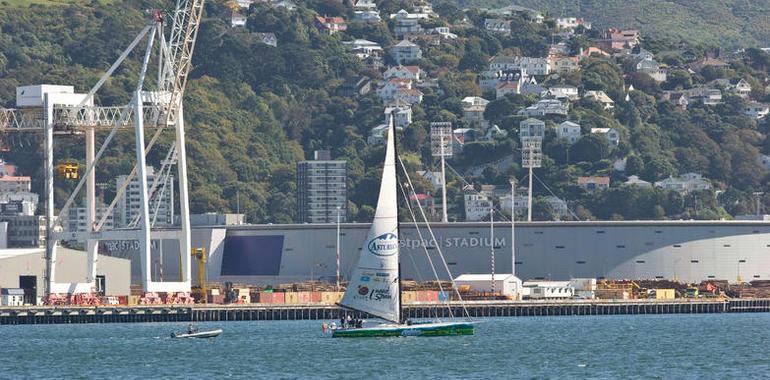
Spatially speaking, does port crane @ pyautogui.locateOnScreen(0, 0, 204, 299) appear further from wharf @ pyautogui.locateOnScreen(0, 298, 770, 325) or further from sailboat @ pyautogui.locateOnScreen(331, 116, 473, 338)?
sailboat @ pyautogui.locateOnScreen(331, 116, 473, 338)

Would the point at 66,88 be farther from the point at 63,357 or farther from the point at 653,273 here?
the point at 653,273

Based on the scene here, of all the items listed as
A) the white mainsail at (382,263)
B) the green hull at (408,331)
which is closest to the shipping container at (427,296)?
the green hull at (408,331)

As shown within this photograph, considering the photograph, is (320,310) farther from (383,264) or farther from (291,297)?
(383,264)

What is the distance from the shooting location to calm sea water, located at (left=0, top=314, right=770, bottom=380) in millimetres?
89938

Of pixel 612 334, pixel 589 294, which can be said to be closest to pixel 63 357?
pixel 612 334

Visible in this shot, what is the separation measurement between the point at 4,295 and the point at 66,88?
14463 millimetres

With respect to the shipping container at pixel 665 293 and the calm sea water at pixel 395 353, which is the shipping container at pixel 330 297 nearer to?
the calm sea water at pixel 395 353

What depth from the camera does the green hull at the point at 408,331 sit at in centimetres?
10156

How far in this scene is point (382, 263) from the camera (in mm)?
99625

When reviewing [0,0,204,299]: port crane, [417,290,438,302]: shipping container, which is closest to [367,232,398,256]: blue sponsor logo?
[0,0,204,299]: port crane

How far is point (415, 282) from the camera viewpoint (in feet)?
540

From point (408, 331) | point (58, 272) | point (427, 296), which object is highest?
point (58, 272)

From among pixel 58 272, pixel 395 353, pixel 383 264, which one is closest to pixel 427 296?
pixel 58 272

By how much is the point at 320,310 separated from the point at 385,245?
40.8 meters
